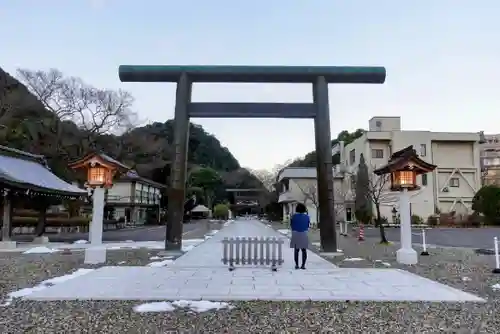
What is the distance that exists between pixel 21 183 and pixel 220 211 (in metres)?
41.2

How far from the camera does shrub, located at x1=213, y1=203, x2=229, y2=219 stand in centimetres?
5594

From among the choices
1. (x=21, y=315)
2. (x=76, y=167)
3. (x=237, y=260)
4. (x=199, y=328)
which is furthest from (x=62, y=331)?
(x=76, y=167)

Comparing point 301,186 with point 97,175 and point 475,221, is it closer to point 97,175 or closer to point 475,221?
point 475,221

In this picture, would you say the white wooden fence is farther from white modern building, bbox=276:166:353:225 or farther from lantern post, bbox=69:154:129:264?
white modern building, bbox=276:166:353:225

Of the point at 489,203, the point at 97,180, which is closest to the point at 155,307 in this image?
the point at 97,180

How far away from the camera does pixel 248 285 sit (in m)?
7.08

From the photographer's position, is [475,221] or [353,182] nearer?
[475,221]

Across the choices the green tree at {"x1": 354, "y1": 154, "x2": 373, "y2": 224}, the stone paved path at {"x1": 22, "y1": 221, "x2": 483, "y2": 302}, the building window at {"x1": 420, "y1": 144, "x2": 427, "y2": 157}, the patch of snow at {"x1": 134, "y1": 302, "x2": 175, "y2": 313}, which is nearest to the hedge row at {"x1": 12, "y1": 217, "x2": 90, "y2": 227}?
the stone paved path at {"x1": 22, "y1": 221, "x2": 483, "y2": 302}

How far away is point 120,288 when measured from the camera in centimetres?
670

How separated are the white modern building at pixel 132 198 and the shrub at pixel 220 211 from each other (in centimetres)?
1151

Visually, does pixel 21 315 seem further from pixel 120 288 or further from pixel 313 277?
pixel 313 277

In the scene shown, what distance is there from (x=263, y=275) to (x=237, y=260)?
1.31 metres

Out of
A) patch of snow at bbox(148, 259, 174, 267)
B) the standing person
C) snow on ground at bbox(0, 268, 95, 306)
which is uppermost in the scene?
the standing person

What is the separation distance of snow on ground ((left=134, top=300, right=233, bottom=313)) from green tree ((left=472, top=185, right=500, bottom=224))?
105 feet
